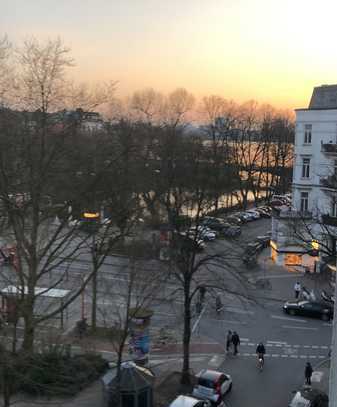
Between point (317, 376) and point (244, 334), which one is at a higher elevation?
point (244, 334)

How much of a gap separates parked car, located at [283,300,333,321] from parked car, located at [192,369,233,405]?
914cm

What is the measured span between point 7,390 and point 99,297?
1366 centimetres

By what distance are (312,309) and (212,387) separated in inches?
396

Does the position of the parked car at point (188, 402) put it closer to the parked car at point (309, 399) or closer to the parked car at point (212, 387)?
the parked car at point (212, 387)

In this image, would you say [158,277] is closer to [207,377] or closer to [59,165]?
[207,377]

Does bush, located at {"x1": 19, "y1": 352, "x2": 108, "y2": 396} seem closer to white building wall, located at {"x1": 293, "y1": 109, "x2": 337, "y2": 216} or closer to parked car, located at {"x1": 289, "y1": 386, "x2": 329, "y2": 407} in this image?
parked car, located at {"x1": 289, "y1": 386, "x2": 329, "y2": 407}

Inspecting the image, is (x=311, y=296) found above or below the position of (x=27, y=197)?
below

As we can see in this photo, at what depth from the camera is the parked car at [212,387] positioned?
51.7 ft

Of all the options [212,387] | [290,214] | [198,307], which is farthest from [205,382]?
[290,214]

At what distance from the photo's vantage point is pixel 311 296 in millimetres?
26516

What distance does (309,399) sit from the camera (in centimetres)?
1508

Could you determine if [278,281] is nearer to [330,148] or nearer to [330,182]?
[330,182]

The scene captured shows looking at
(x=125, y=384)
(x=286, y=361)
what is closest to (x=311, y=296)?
(x=286, y=361)

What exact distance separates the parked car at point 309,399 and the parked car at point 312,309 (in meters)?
8.89
